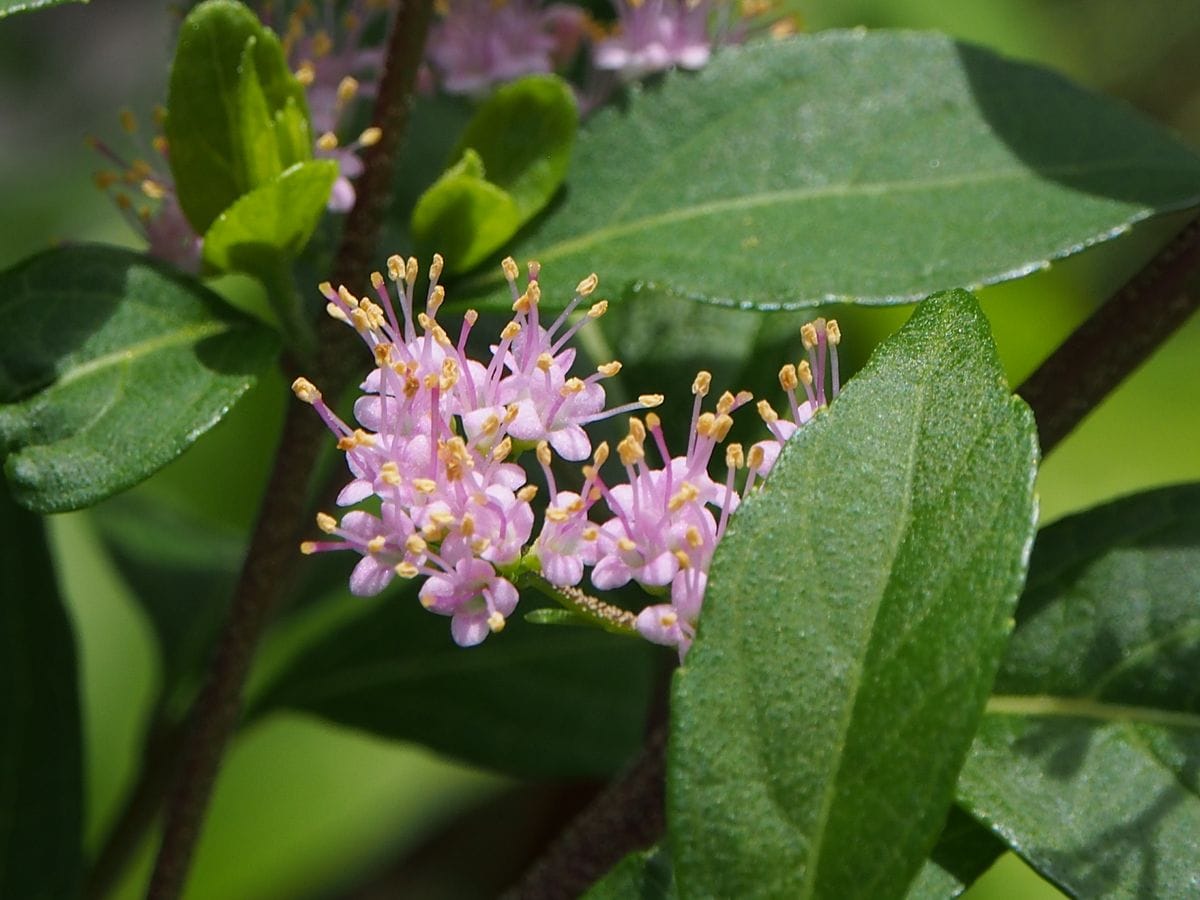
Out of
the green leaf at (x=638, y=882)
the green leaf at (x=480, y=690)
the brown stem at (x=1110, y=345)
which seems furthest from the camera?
the green leaf at (x=480, y=690)

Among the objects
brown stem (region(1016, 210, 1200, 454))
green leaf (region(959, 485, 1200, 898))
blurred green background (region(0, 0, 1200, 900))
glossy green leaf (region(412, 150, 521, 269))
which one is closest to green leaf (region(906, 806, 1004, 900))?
green leaf (region(959, 485, 1200, 898))

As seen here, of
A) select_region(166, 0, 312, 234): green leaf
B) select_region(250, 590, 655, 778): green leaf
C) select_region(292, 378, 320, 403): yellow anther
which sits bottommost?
select_region(250, 590, 655, 778): green leaf

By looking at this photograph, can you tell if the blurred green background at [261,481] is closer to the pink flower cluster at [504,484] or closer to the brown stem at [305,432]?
the brown stem at [305,432]

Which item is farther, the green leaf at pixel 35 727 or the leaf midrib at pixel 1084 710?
the green leaf at pixel 35 727

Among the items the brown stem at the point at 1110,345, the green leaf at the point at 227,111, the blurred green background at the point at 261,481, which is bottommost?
the blurred green background at the point at 261,481

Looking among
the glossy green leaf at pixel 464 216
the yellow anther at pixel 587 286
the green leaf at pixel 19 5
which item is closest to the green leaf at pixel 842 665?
the yellow anther at pixel 587 286

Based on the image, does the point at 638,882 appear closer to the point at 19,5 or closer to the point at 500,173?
the point at 500,173

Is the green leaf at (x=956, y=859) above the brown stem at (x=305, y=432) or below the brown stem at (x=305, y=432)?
below

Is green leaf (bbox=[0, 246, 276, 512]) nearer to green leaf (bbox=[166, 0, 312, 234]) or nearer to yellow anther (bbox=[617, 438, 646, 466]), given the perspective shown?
green leaf (bbox=[166, 0, 312, 234])
